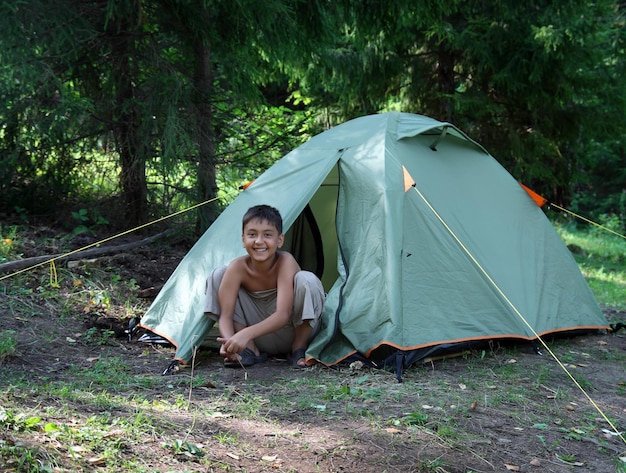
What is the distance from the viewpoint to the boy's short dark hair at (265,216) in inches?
186

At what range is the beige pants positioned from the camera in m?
4.71

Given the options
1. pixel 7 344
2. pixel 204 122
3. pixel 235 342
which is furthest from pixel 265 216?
pixel 204 122

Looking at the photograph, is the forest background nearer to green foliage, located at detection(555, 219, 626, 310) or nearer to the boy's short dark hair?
the boy's short dark hair

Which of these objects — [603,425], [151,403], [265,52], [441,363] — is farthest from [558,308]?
[265,52]

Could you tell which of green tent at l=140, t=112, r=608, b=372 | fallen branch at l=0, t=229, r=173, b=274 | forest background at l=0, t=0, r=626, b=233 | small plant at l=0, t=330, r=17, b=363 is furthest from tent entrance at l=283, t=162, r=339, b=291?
small plant at l=0, t=330, r=17, b=363

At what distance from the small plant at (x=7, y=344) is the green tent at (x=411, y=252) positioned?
910mm

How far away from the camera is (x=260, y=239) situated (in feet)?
15.3

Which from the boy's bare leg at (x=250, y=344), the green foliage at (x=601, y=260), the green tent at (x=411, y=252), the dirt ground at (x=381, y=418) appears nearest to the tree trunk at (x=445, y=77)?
the green foliage at (x=601, y=260)

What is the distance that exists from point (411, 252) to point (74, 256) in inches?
128

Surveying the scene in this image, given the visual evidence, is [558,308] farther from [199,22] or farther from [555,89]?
[555,89]

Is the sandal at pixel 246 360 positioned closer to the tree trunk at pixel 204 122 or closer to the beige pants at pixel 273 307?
the beige pants at pixel 273 307

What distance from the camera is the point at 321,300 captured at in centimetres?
479

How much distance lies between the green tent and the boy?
0.54ft

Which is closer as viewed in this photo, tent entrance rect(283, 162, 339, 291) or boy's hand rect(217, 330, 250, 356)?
boy's hand rect(217, 330, 250, 356)
